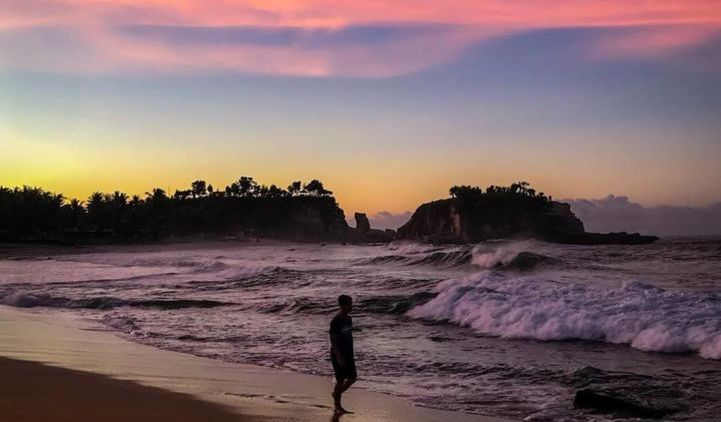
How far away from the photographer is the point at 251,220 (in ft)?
566

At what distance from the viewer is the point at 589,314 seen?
48.3ft

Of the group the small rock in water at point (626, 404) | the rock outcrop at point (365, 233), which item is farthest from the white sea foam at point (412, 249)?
the rock outcrop at point (365, 233)

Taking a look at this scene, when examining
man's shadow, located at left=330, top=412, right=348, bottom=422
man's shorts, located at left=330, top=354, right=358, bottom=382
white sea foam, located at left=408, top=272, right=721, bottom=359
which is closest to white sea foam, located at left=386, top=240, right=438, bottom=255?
white sea foam, located at left=408, top=272, right=721, bottom=359

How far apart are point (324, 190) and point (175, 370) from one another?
183724 mm

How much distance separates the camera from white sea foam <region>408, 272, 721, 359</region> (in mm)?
12602

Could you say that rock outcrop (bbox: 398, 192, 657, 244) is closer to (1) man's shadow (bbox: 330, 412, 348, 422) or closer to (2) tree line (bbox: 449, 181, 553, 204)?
(2) tree line (bbox: 449, 181, 553, 204)

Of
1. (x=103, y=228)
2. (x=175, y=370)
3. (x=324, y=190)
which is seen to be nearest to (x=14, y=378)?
(x=175, y=370)

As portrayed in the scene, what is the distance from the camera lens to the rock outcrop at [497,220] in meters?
103

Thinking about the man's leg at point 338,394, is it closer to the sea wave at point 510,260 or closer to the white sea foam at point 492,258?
the sea wave at point 510,260

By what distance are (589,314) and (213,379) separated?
8.69 meters

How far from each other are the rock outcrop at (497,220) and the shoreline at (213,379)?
85.2 m

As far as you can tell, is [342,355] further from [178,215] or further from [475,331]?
[178,215]

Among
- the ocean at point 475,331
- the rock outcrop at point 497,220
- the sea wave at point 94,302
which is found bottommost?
the sea wave at point 94,302

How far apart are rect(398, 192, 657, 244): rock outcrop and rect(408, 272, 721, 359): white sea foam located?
251 ft
